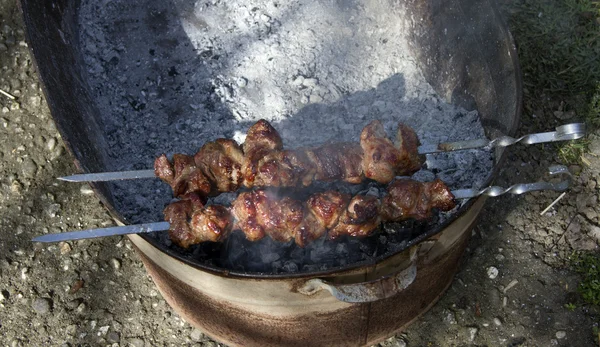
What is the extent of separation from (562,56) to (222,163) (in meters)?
3.16

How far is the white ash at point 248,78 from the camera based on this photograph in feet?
12.0

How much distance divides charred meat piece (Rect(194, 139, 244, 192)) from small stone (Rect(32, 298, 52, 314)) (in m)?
1.75

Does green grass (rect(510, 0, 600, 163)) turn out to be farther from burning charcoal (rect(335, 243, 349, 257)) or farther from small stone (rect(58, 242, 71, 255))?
small stone (rect(58, 242, 71, 255))

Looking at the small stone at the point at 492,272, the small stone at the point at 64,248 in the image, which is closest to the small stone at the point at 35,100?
the small stone at the point at 64,248

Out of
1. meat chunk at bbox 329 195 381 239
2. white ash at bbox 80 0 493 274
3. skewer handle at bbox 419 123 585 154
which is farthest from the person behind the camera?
white ash at bbox 80 0 493 274

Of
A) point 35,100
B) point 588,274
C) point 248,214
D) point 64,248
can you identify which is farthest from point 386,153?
point 35,100

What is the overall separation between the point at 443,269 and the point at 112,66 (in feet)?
8.25

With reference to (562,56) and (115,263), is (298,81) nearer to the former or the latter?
(115,263)

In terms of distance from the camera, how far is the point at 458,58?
3631mm

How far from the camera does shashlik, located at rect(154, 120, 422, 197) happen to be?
9.52 ft

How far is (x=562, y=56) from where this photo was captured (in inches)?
185

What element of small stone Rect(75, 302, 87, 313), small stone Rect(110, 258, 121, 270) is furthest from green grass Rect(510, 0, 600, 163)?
small stone Rect(75, 302, 87, 313)

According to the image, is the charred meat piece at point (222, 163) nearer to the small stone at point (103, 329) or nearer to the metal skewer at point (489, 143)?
the metal skewer at point (489, 143)

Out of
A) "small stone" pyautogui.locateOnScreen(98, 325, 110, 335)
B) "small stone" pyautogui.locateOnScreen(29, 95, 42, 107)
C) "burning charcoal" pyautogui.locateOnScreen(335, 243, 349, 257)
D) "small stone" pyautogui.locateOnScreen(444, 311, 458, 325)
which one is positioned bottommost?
"small stone" pyautogui.locateOnScreen(98, 325, 110, 335)
